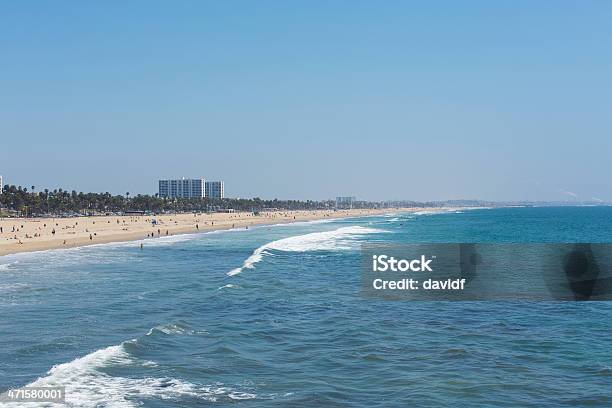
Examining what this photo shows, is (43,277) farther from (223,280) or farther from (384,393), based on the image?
(384,393)

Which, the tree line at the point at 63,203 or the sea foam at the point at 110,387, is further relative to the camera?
the tree line at the point at 63,203

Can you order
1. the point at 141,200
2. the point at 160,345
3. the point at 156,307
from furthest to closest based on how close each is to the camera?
the point at 141,200
the point at 156,307
the point at 160,345

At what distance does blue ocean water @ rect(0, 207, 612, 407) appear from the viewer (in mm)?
14805

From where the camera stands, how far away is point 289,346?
19641mm

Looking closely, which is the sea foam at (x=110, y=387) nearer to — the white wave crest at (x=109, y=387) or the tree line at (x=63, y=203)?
the white wave crest at (x=109, y=387)

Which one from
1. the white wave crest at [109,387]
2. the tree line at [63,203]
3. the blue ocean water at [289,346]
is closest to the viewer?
the white wave crest at [109,387]

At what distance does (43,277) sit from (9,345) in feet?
63.7

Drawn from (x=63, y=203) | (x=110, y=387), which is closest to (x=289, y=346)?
(x=110, y=387)

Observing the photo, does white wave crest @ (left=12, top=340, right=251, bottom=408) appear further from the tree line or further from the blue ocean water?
the tree line

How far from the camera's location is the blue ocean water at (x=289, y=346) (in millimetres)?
14805

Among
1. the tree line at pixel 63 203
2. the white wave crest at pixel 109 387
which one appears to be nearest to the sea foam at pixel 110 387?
the white wave crest at pixel 109 387

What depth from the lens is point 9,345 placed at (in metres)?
19.1

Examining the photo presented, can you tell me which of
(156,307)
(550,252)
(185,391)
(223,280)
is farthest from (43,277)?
(550,252)

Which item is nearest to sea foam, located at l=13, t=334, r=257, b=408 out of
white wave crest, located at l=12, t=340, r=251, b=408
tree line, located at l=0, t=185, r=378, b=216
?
white wave crest, located at l=12, t=340, r=251, b=408
